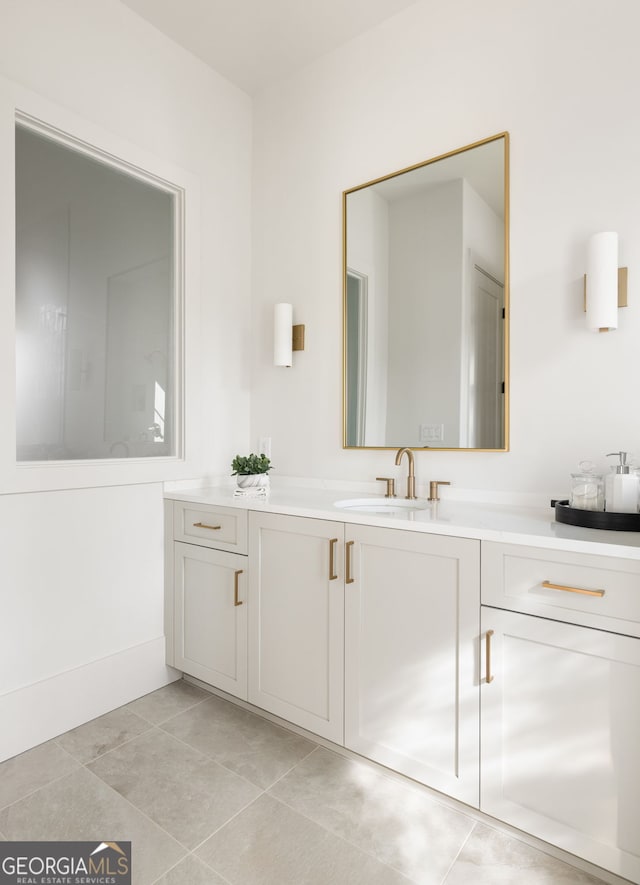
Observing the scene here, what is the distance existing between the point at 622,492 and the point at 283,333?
160cm

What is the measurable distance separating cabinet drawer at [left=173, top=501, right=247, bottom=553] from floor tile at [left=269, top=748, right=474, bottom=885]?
31.4 inches

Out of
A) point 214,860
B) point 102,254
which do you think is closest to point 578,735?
point 214,860

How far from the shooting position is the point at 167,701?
2.14m

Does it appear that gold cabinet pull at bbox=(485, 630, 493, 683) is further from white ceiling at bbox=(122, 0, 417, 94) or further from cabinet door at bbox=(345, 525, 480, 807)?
white ceiling at bbox=(122, 0, 417, 94)

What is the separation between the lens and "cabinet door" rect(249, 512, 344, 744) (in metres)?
1.70

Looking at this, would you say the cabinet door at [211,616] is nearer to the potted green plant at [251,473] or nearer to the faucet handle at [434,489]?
the potted green plant at [251,473]

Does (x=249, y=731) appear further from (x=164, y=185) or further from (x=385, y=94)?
(x=385, y=94)

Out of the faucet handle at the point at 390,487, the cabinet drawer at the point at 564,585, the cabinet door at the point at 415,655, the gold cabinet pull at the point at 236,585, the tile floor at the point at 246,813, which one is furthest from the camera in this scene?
the faucet handle at the point at 390,487

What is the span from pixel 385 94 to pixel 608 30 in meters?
0.87

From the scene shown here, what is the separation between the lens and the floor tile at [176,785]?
1.47 m

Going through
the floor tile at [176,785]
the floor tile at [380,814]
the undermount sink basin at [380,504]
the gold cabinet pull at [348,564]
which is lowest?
the floor tile at [176,785]

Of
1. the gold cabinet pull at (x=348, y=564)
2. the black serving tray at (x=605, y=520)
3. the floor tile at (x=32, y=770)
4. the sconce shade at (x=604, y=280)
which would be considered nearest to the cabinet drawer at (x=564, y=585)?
the black serving tray at (x=605, y=520)

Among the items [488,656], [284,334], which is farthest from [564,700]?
[284,334]

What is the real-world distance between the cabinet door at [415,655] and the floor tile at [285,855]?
0.28 m
